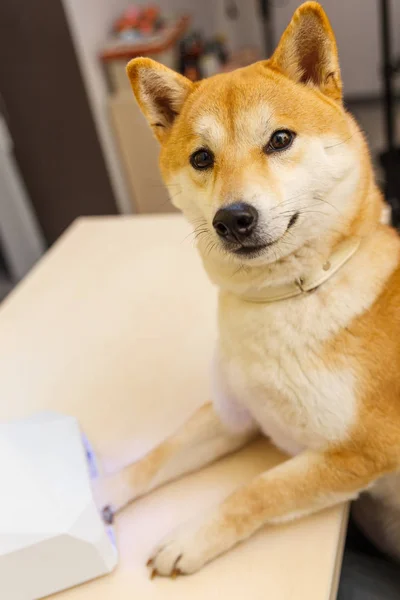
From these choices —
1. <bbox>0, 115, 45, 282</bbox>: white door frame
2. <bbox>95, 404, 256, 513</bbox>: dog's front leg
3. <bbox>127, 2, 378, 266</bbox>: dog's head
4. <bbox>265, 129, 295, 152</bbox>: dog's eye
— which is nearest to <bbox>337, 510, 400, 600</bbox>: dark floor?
<bbox>95, 404, 256, 513</bbox>: dog's front leg

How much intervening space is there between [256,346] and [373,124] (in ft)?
8.58

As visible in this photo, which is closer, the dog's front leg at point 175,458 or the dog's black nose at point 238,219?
the dog's black nose at point 238,219

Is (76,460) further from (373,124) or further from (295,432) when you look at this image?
(373,124)

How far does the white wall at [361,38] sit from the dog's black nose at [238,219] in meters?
2.33

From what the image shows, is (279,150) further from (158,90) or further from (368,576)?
(368,576)

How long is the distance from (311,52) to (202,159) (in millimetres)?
189

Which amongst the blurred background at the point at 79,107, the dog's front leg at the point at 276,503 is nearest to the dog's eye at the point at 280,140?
the dog's front leg at the point at 276,503

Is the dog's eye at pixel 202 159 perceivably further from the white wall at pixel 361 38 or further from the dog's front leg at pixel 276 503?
the white wall at pixel 361 38

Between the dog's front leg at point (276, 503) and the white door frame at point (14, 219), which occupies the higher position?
the dog's front leg at point (276, 503)

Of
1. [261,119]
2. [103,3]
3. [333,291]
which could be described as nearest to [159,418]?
[333,291]

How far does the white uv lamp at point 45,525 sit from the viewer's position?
1.97ft

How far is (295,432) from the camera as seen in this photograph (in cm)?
67

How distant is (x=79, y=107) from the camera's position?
6.99ft

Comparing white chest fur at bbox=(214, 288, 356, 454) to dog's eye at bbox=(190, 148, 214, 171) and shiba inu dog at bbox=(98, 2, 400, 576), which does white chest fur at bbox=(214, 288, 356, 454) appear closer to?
shiba inu dog at bbox=(98, 2, 400, 576)
